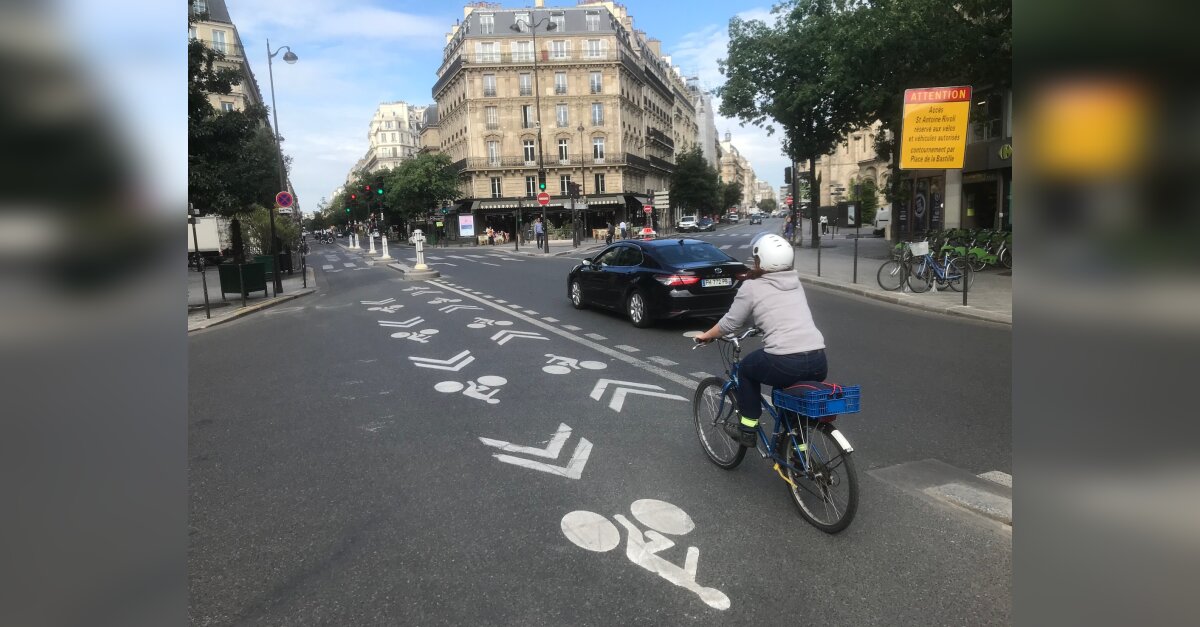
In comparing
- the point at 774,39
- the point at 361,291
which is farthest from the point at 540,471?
the point at 774,39

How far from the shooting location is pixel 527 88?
64.2 meters

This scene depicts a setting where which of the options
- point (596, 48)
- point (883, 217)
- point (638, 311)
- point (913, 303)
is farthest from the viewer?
point (596, 48)

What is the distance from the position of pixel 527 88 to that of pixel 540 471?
209 ft

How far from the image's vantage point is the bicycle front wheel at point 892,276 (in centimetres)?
1520

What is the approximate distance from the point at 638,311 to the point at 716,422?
6297mm

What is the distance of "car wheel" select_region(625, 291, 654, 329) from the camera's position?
11.0 meters

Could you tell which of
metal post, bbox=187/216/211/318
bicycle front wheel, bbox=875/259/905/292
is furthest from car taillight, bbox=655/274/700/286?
bicycle front wheel, bbox=875/259/905/292

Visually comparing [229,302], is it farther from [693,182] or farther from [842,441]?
[693,182]

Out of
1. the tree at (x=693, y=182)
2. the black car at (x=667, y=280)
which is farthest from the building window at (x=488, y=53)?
the black car at (x=667, y=280)

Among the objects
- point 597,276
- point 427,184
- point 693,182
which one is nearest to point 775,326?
point 597,276

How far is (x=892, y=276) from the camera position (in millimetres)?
15406

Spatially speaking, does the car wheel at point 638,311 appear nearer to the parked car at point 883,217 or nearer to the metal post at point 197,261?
the metal post at point 197,261

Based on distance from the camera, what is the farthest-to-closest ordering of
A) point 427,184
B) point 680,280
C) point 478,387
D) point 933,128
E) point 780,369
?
point 427,184
point 933,128
point 680,280
point 478,387
point 780,369
